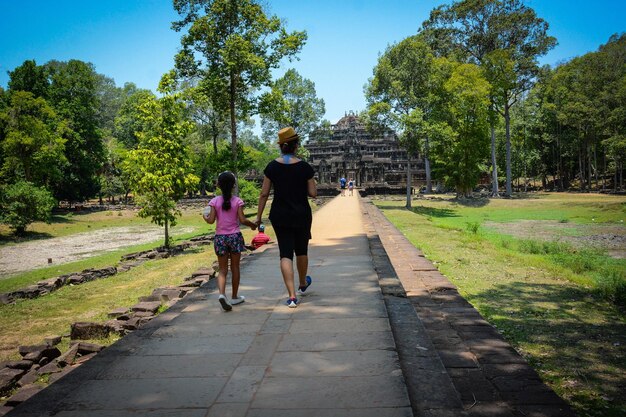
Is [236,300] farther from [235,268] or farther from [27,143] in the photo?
[27,143]

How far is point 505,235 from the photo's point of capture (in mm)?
15508

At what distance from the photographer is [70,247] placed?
739 inches

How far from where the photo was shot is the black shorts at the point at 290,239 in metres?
4.56

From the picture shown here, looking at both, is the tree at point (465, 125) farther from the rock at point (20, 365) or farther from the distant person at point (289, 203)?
the rock at point (20, 365)

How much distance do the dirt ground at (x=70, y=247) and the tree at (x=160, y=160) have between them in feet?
11.5

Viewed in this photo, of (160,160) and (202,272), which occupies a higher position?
(160,160)

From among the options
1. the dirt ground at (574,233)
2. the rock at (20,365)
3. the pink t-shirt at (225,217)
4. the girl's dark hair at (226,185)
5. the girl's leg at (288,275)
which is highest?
the girl's dark hair at (226,185)

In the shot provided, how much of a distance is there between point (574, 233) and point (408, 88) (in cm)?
1544

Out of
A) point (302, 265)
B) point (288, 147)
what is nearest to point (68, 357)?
point (302, 265)

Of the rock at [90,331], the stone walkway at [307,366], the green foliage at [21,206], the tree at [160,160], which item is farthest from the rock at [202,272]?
the green foliage at [21,206]

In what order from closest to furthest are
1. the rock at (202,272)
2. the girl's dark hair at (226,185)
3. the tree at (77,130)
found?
the girl's dark hair at (226,185), the rock at (202,272), the tree at (77,130)

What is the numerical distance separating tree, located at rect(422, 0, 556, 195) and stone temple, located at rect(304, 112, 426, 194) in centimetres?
2065

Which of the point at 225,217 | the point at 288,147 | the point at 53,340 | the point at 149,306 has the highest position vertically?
the point at 288,147

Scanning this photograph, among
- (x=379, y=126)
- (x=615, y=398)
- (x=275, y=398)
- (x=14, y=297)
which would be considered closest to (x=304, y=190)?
(x=275, y=398)
